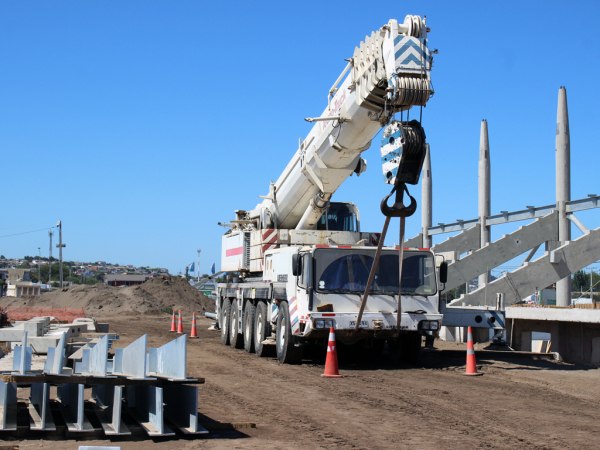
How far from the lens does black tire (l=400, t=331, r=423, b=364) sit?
12.8 metres

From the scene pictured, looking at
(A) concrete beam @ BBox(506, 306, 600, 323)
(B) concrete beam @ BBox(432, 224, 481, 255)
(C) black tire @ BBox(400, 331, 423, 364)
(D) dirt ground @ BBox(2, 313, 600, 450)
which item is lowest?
(D) dirt ground @ BBox(2, 313, 600, 450)

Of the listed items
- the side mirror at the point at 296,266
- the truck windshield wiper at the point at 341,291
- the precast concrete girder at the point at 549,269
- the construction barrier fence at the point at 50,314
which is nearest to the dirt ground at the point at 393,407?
the truck windshield wiper at the point at 341,291

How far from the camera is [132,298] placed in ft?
125

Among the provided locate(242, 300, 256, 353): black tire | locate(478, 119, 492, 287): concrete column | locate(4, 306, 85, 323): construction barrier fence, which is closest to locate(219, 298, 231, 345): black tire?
locate(242, 300, 256, 353): black tire

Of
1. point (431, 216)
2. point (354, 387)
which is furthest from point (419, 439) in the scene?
point (431, 216)

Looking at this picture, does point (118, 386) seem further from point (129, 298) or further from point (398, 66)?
point (129, 298)

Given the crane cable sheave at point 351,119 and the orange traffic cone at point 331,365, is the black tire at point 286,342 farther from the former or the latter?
the crane cable sheave at point 351,119

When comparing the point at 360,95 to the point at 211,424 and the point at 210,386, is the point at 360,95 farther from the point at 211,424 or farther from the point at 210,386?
the point at 211,424

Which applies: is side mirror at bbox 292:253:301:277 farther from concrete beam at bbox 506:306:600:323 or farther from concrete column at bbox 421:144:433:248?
concrete column at bbox 421:144:433:248

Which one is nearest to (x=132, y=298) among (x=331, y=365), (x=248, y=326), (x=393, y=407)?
(x=248, y=326)

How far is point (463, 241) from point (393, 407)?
64.0 ft

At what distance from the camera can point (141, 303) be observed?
122 feet

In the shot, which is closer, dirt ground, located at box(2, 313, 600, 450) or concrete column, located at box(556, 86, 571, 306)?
dirt ground, located at box(2, 313, 600, 450)

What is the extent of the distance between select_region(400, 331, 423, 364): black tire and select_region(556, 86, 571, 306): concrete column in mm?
10534
